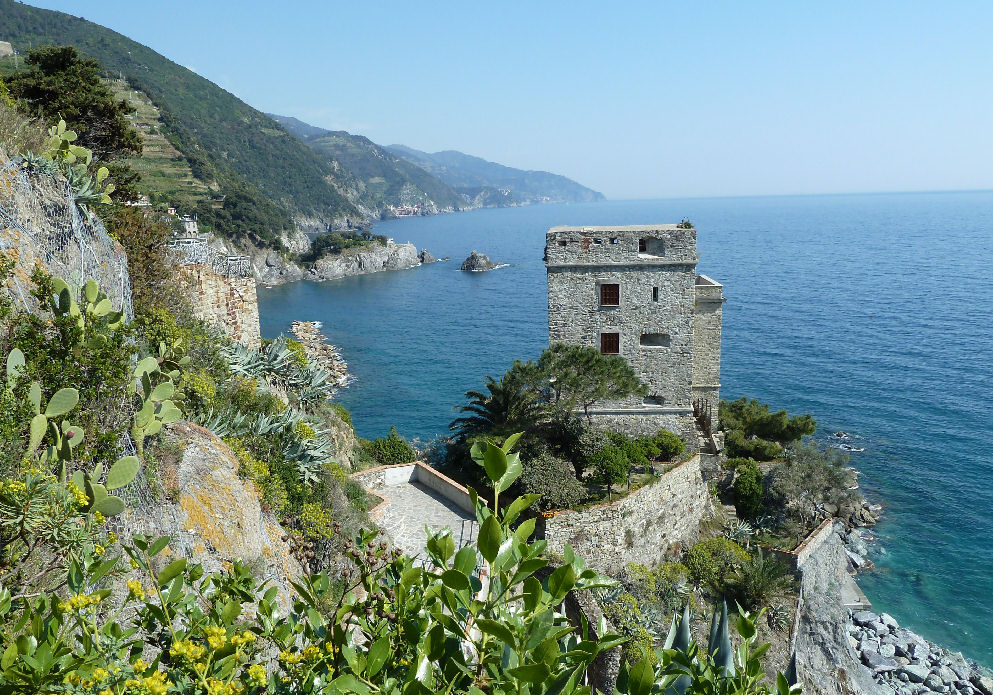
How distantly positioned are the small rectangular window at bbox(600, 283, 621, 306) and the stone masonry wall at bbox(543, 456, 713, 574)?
17.7 ft

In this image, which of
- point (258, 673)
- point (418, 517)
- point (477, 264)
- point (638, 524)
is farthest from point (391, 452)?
point (477, 264)

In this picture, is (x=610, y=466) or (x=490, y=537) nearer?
(x=490, y=537)

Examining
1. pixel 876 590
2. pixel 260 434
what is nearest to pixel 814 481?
pixel 876 590

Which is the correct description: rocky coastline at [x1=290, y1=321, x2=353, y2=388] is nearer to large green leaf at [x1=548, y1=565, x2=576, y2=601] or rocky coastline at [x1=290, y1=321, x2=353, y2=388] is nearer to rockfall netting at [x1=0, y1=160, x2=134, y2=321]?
rockfall netting at [x1=0, y1=160, x2=134, y2=321]

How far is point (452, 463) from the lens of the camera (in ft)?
61.3

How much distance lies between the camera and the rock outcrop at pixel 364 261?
9787 cm

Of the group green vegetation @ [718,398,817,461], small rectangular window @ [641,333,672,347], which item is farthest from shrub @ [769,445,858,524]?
small rectangular window @ [641,333,672,347]

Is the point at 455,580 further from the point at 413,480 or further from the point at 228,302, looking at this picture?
the point at 413,480

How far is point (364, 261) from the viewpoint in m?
103

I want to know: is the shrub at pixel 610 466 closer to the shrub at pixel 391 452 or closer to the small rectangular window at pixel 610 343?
the small rectangular window at pixel 610 343

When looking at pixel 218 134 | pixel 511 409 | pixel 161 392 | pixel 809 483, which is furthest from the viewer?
pixel 218 134

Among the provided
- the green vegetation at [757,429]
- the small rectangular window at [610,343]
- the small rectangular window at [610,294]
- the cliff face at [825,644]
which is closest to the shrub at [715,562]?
the cliff face at [825,644]

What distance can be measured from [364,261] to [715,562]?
92672 mm

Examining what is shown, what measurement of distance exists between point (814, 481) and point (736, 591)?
381 inches
